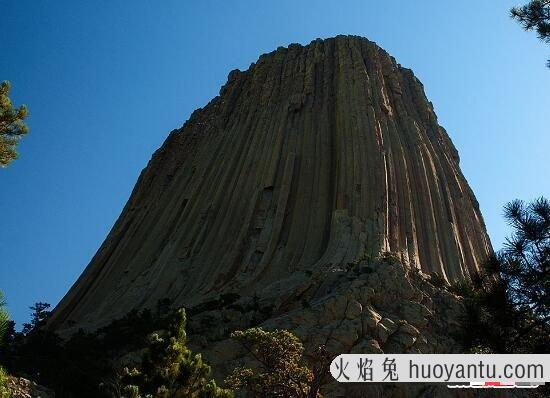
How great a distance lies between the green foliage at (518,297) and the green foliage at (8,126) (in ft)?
31.0

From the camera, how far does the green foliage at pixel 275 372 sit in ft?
47.6

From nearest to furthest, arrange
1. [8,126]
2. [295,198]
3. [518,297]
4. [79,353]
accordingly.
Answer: [518,297] → [8,126] → [79,353] → [295,198]

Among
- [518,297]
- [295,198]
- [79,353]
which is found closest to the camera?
[518,297]

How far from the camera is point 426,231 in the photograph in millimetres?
32719

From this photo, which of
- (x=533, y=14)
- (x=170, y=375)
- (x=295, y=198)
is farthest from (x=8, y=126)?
(x=295, y=198)

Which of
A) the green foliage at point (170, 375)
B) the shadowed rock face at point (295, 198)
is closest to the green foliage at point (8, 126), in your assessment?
the green foliage at point (170, 375)

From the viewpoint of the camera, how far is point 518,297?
348 inches

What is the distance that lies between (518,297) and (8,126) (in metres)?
10.2

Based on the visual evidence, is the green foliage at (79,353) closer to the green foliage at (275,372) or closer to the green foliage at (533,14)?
the green foliage at (275,372)

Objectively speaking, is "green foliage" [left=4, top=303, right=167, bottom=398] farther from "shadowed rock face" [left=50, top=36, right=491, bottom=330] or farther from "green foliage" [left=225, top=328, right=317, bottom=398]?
"green foliage" [left=225, top=328, right=317, bottom=398]

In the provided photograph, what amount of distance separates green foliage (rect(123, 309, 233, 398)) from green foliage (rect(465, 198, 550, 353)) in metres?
6.69

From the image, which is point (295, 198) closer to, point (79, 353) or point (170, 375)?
point (79, 353)

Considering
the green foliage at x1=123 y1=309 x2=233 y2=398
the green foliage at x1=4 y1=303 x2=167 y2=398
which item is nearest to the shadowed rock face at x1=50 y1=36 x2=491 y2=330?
the green foliage at x1=4 y1=303 x2=167 y2=398

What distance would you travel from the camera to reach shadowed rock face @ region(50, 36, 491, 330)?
101ft
